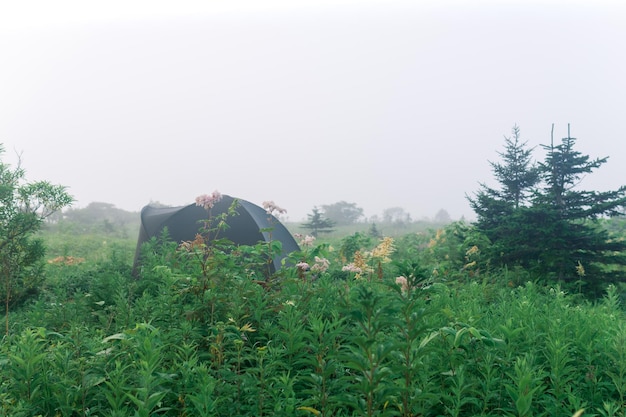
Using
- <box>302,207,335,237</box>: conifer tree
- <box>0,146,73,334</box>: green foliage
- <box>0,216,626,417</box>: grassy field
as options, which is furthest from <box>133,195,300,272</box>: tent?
<box>302,207,335,237</box>: conifer tree

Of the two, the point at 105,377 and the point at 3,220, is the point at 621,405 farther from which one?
the point at 3,220

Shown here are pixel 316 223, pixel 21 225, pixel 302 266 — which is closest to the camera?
pixel 302 266

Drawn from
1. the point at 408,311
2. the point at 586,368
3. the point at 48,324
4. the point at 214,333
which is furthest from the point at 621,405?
the point at 48,324

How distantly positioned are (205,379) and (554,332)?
8.86 feet

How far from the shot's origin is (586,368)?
324 centimetres

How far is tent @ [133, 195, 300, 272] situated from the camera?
907cm

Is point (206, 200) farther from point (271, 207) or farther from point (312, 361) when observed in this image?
point (312, 361)

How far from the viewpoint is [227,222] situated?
9195 mm

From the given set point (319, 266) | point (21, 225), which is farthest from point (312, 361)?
point (21, 225)

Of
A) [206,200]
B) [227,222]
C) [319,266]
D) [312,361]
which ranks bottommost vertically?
[312,361]

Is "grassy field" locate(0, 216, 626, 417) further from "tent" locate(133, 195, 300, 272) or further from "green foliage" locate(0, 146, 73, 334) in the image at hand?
"tent" locate(133, 195, 300, 272)

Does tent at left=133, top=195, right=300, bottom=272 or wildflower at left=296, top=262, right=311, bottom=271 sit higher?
tent at left=133, top=195, right=300, bottom=272

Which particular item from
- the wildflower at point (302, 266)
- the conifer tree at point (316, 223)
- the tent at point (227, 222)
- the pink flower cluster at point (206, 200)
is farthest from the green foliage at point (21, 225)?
the conifer tree at point (316, 223)

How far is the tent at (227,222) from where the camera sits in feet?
29.8
